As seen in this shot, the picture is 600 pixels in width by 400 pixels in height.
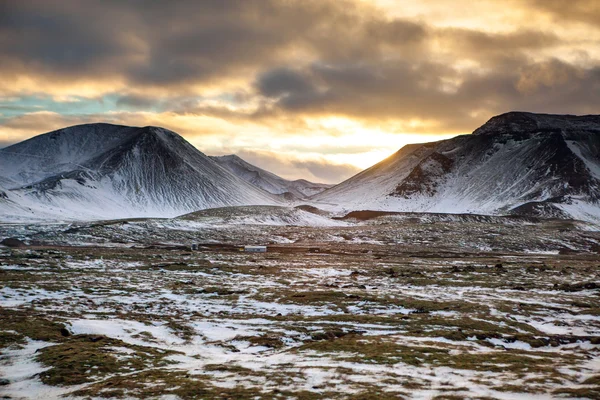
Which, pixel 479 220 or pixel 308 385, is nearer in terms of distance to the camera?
pixel 308 385

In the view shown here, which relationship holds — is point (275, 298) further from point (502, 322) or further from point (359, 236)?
point (359, 236)

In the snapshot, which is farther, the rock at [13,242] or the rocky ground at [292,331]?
the rock at [13,242]

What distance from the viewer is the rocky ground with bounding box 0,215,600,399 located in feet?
55.2

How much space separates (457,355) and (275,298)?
1861 centimetres

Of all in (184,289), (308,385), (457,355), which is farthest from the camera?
(184,289)

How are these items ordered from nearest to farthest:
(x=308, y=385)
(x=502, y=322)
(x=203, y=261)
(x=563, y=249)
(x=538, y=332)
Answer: (x=308, y=385)
(x=538, y=332)
(x=502, y=322)
(x=203, y=261)
(x=563, y=249)

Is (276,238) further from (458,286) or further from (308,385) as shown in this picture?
(308,385)

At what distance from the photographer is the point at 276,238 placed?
400 ft

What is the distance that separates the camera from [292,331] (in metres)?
26.9

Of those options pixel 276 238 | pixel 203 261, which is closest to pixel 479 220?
pixel 276 238

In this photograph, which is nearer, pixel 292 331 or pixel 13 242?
pixel 292 331

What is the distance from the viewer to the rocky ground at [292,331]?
55.2ft

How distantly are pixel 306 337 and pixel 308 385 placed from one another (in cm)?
932

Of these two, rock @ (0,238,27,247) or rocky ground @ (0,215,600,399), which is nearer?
rocky ground @ (0,215,600,399)
